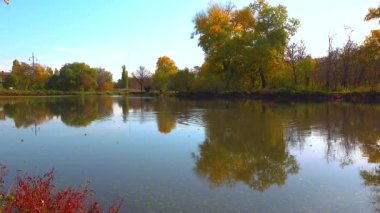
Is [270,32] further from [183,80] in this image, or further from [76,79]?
[76,79]

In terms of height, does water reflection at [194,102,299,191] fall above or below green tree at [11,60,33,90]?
below

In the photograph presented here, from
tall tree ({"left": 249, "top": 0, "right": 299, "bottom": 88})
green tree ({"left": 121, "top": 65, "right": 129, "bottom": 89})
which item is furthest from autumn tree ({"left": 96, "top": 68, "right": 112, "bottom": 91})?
tall tree ({"left": 249, "top": 0, "right": 299, "bottom": 88})

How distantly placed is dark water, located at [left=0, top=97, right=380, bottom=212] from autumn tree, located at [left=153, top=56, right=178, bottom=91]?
203 ft

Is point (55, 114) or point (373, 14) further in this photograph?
point (373, 14)

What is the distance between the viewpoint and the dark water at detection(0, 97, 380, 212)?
7133 millimetres

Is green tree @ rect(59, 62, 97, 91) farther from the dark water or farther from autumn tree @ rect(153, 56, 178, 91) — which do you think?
the dark water

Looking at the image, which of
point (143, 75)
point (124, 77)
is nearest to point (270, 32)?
point (143, 75)

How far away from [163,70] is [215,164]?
247 ft

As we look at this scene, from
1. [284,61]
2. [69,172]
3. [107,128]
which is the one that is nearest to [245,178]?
[69,172]

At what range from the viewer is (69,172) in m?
9.49

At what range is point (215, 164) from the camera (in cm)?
1028

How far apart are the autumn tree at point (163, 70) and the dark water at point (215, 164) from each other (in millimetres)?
61970

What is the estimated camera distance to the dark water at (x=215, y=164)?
23.4 ft

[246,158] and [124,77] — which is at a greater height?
[124,77]
